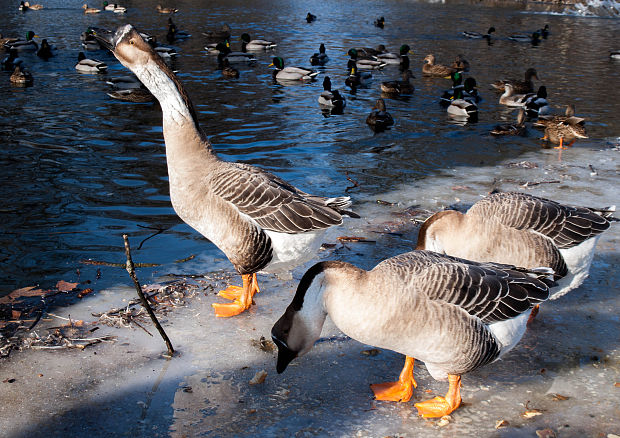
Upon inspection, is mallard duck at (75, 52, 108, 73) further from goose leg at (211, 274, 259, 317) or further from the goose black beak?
the goose black beak

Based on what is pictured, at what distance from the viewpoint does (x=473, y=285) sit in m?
4.04

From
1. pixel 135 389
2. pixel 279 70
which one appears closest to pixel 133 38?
pixel 135 389

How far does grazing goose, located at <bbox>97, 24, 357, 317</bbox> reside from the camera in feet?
17.1

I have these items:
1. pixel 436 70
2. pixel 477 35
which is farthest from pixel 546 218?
pixel 477 35

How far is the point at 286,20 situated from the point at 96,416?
35.6 m

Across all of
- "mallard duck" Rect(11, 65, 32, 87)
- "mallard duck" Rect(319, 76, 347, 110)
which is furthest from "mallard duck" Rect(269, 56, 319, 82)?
"mallard duck" Rect(11, 65, 32, 87)

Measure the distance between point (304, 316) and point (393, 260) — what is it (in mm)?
786

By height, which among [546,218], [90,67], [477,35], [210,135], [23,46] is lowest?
[210,135]

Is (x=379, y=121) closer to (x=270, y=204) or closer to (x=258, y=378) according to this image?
(x=270, y=204)

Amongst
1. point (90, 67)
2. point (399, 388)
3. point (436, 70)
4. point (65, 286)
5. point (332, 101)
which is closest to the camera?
point (399, 388)

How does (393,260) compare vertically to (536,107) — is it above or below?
above

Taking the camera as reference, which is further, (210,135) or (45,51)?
(45,51)

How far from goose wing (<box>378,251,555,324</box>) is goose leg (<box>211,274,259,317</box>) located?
177 centimetres

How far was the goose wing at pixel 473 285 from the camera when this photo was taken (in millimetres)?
3939
